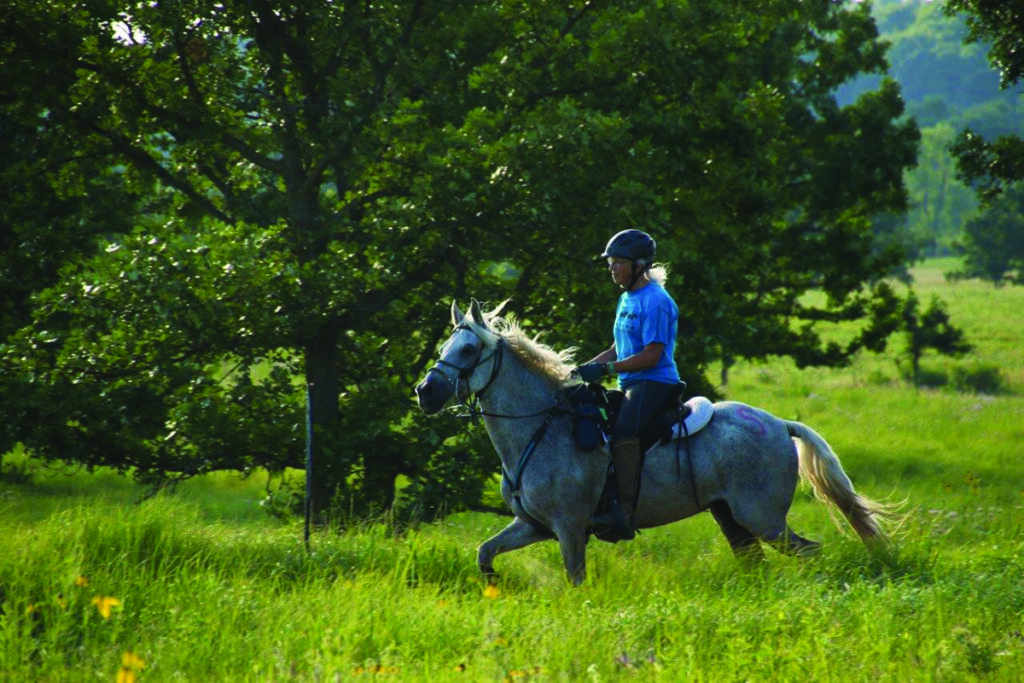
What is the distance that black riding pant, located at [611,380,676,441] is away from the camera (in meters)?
8.08

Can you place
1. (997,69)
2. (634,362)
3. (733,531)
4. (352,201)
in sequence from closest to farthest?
(634,362) < (733,531) < (352,201) < (997,69)

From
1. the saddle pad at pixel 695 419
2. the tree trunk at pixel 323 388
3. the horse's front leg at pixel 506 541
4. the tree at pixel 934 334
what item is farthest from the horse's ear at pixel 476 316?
the tree at pixel 934 334

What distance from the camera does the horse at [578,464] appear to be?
8000 mm

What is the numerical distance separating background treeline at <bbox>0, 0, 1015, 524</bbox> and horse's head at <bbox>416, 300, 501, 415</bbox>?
12.3 ft

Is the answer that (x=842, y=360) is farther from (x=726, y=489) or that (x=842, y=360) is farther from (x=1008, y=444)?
(x=726, y=489)

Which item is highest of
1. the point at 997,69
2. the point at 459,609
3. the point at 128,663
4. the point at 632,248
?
the point at 997,69

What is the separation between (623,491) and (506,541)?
3.24ft

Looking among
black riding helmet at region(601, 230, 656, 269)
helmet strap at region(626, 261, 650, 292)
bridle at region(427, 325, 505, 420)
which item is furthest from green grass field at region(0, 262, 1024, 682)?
black riding helmet at region(601, 230, 656, 269)

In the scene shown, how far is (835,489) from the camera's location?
8695 mm

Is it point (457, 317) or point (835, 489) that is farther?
point (835, 489)

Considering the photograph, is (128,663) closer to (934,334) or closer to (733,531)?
(733,531)

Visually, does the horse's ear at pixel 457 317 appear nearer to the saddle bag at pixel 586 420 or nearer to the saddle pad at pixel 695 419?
the saddle bag at pixel 586 420

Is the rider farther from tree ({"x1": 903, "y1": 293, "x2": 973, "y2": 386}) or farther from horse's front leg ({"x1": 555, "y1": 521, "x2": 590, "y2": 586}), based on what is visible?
tree ({"x1": 903, "y1": 293, "x2": 973, "y2": 386})

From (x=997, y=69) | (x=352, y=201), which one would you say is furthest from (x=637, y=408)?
(x=997, y=69)
